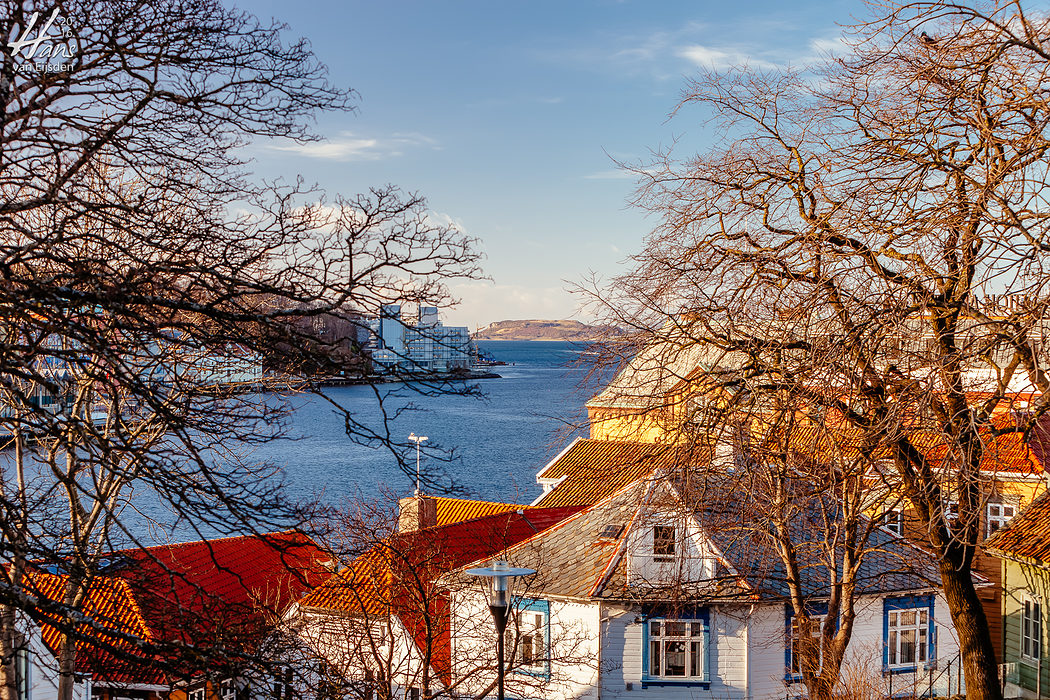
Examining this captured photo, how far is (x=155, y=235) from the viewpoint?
5402mm

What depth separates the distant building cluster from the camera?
5984 mm

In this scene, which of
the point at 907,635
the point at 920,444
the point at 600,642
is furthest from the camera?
the point at 907,635

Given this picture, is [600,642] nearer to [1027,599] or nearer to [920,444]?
[1027,599]

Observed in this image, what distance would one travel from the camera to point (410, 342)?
20.6ft

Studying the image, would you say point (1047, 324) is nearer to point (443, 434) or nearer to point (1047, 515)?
point (1047, 515)

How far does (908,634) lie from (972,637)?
1389 cm

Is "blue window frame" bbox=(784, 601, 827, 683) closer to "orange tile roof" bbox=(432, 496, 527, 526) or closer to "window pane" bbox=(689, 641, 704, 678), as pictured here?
"window pane" bbox=(689, 641, 704, 678)

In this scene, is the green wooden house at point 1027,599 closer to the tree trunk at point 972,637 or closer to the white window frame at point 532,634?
the white window frame at point 532,634

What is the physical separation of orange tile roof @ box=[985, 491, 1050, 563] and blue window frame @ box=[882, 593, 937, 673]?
2464 millimetres

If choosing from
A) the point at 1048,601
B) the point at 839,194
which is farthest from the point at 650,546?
the point at 839,194

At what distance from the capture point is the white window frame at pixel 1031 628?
69.5 feet

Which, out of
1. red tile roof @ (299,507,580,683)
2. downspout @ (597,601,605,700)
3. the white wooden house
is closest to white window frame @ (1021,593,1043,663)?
the white wooden house

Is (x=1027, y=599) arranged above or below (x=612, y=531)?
below

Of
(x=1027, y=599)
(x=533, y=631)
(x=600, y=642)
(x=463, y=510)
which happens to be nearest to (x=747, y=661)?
(x=600, y=642)
